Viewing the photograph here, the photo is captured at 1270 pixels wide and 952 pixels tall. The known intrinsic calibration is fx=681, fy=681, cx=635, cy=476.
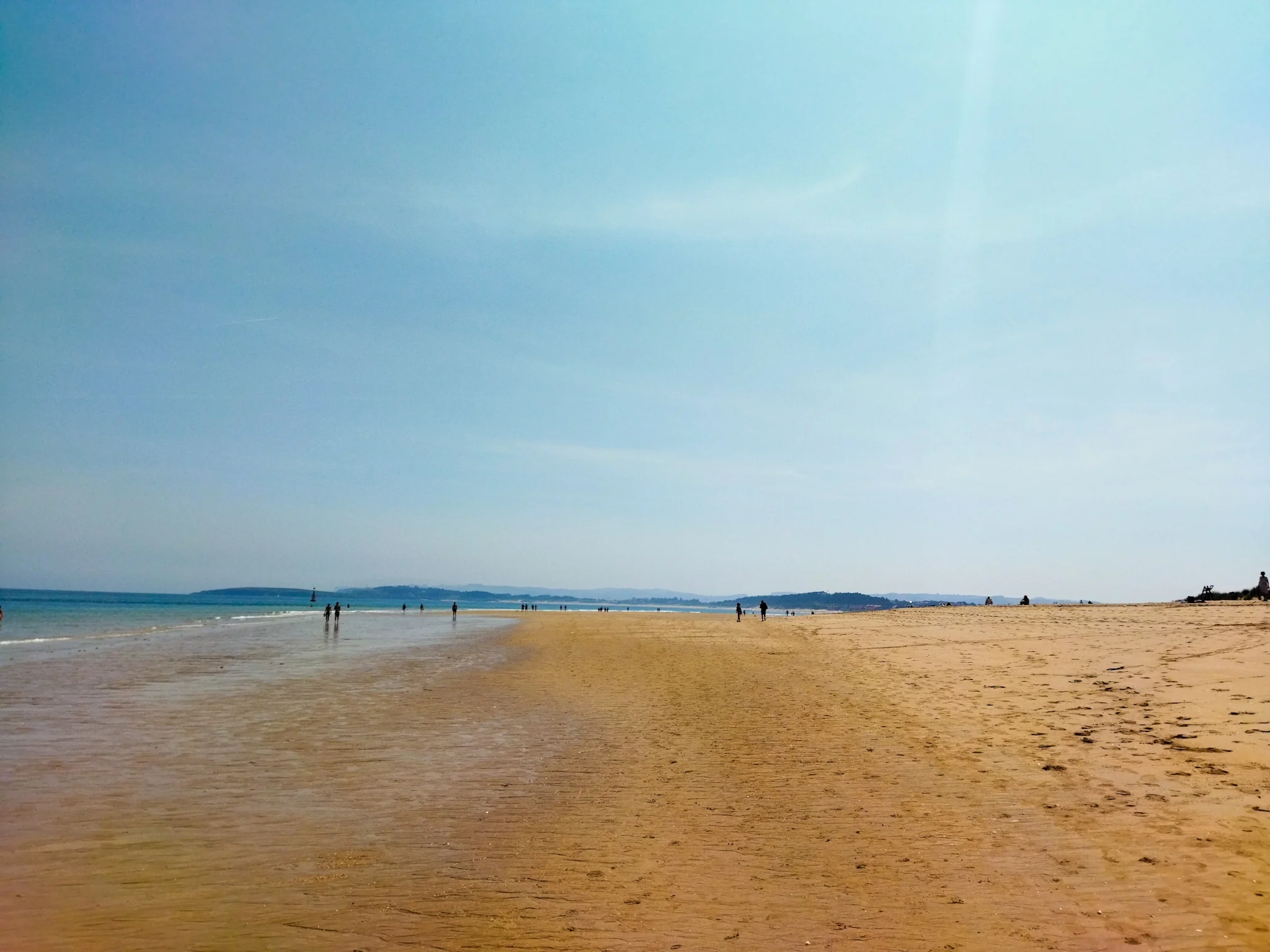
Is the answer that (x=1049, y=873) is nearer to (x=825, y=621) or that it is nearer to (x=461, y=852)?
(x=461, y=852)

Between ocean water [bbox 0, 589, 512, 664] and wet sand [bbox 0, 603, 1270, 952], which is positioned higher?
wet sand [bbox 0, 603, 1270, 952]

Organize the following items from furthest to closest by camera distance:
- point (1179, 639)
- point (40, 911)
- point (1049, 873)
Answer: point (1179, 639), point (1049, 873), point (40, 911)

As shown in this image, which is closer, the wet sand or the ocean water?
the wet sand

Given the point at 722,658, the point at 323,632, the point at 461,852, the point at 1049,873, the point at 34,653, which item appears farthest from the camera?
the point at 323,632

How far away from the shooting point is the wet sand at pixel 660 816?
21.3 ft

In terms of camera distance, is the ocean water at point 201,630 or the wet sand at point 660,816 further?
the ocean water at point 201,630

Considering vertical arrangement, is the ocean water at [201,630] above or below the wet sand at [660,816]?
below

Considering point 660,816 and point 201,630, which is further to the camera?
point 201,630

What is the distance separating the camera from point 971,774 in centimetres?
1082

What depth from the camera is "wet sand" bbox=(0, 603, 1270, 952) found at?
6492mm

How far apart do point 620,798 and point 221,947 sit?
18.0ft

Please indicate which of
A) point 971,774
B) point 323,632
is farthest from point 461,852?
point 323,632

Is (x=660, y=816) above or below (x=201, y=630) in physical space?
above

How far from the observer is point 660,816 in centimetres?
948
